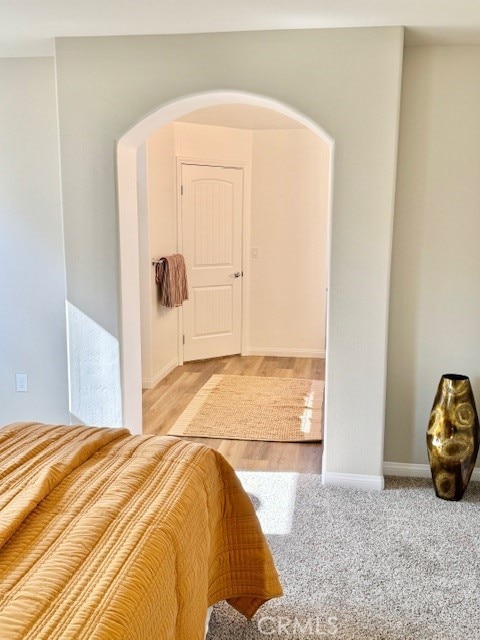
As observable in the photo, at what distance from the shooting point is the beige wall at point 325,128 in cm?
304

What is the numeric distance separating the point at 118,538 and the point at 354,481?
2.11 meters

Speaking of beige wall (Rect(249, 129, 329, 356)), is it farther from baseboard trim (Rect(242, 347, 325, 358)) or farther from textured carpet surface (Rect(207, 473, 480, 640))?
textured carpet surface (Rect(207, 473, 480, 640))

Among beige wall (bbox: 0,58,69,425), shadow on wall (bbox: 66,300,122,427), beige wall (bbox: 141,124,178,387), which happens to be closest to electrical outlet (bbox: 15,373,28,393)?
beige wall (bbox: 0,58,69,425)

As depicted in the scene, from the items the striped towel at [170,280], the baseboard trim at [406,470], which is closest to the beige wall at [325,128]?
the baseboard trim at [406,470]

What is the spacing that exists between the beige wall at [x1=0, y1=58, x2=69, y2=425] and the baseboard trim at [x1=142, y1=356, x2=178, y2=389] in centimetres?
149

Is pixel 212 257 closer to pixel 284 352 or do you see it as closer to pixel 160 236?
pixel 160 236

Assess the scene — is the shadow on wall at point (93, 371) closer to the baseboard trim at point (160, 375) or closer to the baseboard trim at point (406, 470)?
the baseboard trim at point (406, 470)

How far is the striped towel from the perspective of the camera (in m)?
5.43

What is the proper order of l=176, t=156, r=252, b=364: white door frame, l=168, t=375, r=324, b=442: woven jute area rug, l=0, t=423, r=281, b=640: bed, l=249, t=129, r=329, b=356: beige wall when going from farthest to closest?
l=249, t=129, r=329, b=356: beige wall, l=176, t=156, r=252, b=364: white door frame, l=168, t=375, r=324, b=442: woven jute area rug, l=0, t=423, r=281, b=640: bed

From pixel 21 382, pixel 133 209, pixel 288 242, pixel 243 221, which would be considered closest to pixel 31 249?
pixel 133 209

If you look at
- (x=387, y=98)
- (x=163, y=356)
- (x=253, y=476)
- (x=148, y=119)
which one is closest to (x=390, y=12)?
(x=387, y=98)

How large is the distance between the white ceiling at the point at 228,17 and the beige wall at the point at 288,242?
10.2 feet

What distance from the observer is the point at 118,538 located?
1489 millimetres

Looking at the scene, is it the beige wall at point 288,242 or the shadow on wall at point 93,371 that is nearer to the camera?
the shadow on wall at point 93,371
